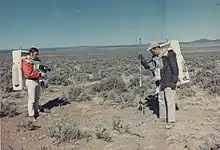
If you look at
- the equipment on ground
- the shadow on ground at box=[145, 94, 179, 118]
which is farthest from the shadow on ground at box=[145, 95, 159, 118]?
the equipment on ground

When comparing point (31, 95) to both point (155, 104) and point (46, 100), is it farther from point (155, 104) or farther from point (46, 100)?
point (155, 104)

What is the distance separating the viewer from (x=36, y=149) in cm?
504

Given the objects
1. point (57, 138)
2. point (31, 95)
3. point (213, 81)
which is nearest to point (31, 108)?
point (31, 95)

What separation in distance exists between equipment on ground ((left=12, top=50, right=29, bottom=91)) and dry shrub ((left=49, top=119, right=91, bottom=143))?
3.41 ft

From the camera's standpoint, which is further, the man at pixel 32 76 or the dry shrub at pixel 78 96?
the dry shrub at pixel 78 96

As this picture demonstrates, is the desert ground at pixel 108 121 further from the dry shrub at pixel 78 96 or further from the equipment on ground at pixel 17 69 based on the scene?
the equipment on ground at pixel 17 69

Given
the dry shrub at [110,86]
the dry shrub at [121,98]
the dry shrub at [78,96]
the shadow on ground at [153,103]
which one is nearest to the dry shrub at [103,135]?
the shadow on ground at [153,103]

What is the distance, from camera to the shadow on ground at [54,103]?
730 centimetres

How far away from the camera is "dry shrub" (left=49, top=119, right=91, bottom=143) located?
5.35 meters

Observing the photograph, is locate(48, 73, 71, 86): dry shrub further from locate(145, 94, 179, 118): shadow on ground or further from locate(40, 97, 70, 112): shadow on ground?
locate(145, 94, 179, 118): shadow on ground

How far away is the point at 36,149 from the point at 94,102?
3.16m

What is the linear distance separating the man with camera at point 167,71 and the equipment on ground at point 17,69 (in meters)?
1.96

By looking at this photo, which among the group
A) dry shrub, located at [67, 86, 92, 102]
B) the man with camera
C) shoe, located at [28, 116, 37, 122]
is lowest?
shoe, located at [28, 116, 37, 122]

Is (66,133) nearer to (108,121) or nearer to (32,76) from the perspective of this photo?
(108,121)
